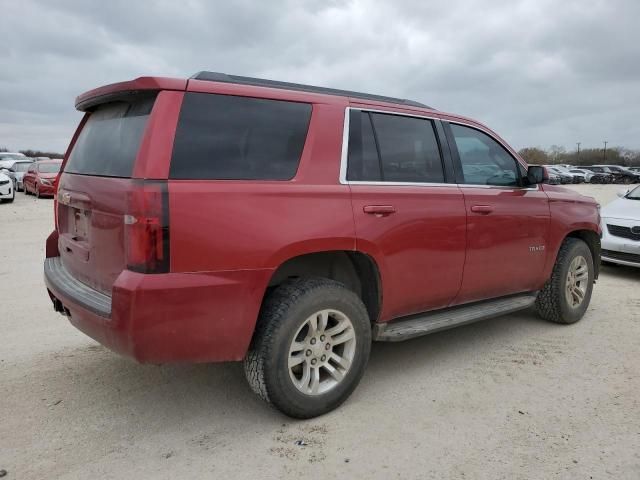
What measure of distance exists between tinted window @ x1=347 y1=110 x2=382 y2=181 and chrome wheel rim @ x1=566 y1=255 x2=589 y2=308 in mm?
2612

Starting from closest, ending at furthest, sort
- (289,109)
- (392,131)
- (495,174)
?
(289,109) → (392,131) → (495,174)

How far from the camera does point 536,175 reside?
14.7 feet

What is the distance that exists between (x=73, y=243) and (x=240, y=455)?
168 centimetres

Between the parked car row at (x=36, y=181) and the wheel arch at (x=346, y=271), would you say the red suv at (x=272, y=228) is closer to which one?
the wheel arch at (x=346, y=271)

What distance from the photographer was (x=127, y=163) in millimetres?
2762

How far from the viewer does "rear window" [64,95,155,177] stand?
9.09 feet

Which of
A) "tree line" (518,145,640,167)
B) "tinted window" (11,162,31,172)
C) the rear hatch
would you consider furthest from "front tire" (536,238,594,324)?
"tree line" (518,145,640,167)

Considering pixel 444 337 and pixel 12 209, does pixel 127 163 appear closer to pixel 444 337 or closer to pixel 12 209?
pixel 444 337

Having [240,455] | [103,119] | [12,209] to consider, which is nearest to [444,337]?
[240,455]

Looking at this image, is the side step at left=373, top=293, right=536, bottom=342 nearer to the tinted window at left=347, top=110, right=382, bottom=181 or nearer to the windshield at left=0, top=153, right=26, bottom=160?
the tinted window at left=347, top=110, right=382, bottom=181

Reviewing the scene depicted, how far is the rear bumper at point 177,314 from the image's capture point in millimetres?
2525

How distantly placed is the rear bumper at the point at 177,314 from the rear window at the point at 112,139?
640 millimetres

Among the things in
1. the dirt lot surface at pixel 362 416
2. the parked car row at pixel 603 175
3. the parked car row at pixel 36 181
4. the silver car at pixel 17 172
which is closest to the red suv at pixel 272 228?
the dirt lot surface at pixel 362 416

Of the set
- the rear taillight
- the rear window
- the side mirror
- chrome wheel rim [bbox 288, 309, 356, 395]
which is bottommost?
chrome wheel rim [bbox 288, 309, 356, 395]
